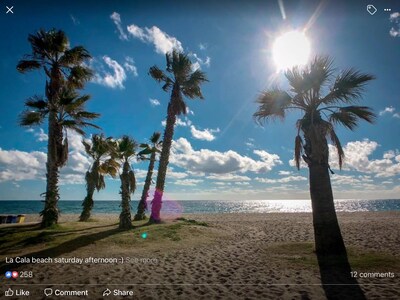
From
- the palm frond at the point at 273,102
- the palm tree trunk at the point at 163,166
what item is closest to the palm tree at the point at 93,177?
the palm tree trunk at the point at 163,166

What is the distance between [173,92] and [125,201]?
9811mm

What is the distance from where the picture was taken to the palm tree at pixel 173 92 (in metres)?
19.9

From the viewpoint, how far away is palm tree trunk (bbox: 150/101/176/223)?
64.0ft

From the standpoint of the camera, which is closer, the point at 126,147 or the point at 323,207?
the point at 323,207

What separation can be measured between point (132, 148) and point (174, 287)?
38.5ft

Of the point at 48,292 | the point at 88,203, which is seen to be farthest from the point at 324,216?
the point at 88,203

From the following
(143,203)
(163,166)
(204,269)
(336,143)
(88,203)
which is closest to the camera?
(204,269)

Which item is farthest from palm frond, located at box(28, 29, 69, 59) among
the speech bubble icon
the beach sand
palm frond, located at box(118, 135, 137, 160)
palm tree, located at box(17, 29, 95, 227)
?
the speech bubble icon

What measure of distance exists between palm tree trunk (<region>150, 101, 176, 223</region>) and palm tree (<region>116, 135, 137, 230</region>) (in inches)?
116

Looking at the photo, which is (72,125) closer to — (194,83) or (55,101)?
(55,101)

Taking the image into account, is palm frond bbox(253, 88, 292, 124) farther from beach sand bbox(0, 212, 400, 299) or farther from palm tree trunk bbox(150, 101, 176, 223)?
palm tree trunk bbox(150, 101, 176, 223)

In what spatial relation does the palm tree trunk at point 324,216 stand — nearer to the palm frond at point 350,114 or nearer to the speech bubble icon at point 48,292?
the palm frond at point 350,114

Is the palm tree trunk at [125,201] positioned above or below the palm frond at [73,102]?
below

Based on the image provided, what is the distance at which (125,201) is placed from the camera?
54.5 ft
